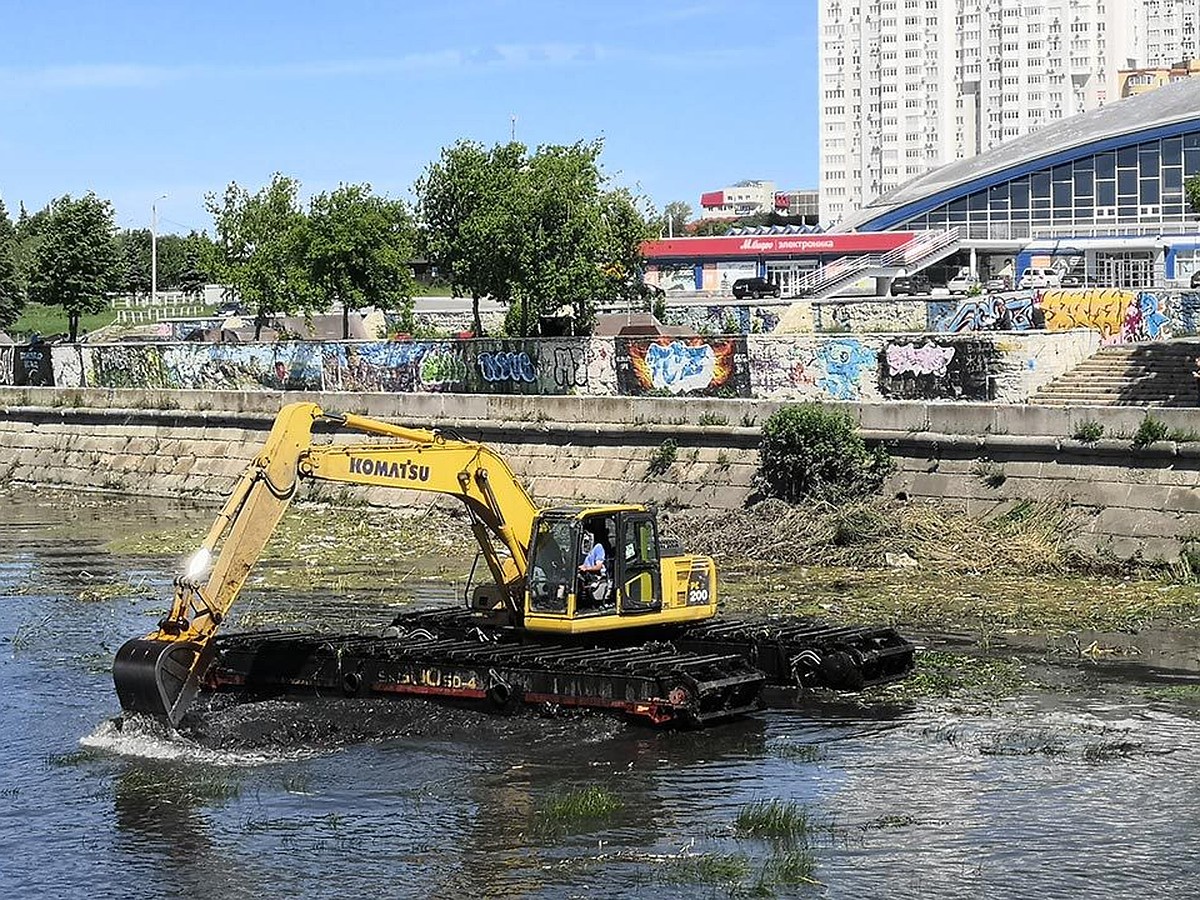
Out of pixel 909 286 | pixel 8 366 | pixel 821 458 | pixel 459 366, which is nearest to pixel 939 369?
pixel 821 458

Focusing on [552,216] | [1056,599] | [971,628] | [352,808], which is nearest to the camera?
[352,808]

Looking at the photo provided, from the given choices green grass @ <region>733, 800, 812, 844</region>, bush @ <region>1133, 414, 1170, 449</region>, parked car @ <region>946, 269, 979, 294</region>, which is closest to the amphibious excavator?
green grass @ <region>733, 800, 812, 844</region>

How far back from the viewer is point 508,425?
42250 millimetres

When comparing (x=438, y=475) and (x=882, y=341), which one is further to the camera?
(x=882, y=341)

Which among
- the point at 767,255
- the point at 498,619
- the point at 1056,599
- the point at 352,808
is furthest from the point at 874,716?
the point at 767,255

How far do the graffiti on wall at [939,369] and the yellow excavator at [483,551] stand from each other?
1970 centimetres

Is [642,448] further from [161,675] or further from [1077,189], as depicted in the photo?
[1077,189]

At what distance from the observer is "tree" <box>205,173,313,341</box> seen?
59.1 metres

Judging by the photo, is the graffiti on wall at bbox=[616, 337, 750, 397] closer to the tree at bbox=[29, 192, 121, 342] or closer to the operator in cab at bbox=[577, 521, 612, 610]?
the operator in cab at bbox=[577, 521, 612, 610]

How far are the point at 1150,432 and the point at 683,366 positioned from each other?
1456 centimetres

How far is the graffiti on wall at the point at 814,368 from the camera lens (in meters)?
41.1

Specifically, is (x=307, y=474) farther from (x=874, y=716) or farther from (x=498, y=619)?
(x=874, y=716)

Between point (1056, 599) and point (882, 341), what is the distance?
14.2 meters

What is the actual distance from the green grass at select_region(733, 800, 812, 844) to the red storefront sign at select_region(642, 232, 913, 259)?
85.0 m
